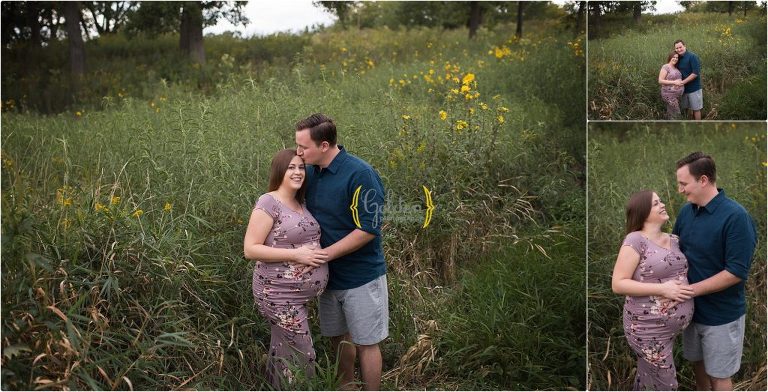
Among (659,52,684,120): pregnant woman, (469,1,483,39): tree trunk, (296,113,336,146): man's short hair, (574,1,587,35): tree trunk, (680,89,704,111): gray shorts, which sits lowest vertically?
(296,113,336,146): man's short hair

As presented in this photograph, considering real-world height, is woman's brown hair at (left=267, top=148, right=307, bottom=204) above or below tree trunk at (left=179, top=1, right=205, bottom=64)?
below

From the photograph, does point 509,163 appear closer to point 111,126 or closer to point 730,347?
point 730,347

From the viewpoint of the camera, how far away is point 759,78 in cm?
377

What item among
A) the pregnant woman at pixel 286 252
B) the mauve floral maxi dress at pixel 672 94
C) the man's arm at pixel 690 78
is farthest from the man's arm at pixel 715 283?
Result: the pregnant woman at pixel 286 252

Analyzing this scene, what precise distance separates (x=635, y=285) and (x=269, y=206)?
1736 millimetres

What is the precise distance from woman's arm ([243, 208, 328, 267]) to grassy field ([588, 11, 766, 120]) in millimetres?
1586

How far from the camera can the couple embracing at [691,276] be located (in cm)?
331

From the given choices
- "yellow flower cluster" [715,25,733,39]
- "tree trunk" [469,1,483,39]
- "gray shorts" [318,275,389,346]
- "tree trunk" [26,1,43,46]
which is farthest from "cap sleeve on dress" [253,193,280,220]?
"tree trunk" [26,1,43,46]

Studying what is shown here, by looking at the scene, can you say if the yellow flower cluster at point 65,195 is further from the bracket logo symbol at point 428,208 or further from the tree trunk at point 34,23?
the tree trunk at point 34,23

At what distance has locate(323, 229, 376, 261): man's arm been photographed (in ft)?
11.7

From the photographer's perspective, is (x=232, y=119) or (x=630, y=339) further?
(x=232, y=119)

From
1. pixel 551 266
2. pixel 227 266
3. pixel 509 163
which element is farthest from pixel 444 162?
pixel 227 266

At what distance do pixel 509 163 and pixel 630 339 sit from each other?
2.16m

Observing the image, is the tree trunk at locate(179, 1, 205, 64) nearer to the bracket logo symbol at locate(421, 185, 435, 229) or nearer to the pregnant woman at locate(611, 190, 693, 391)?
the bracket logo symbol at locate(421, 185, 435, 229)
